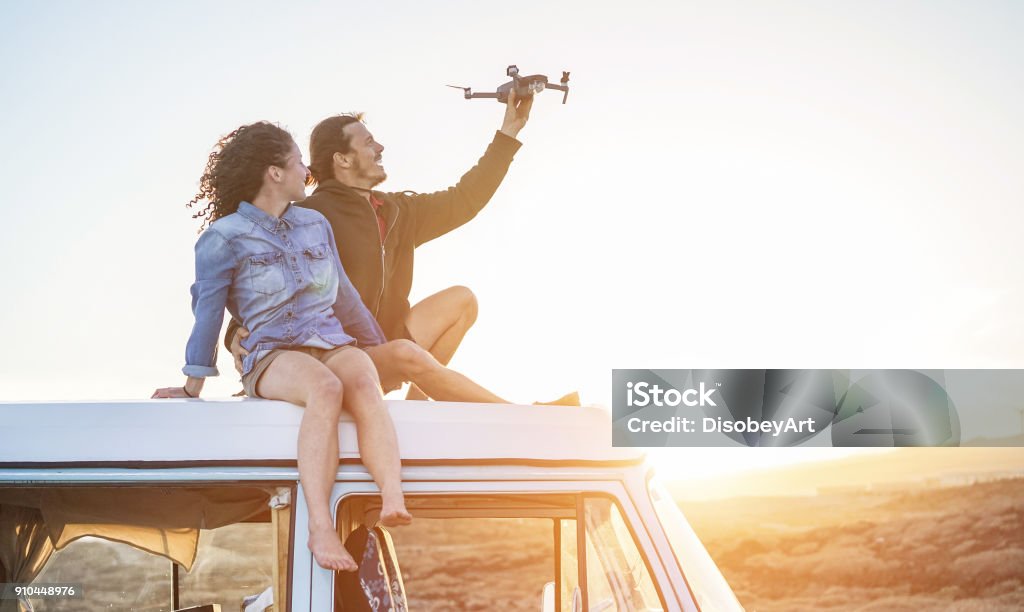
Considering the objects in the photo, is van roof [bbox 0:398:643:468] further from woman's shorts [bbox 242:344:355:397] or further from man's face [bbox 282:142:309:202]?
man's face [bbox 282:142:309:202]

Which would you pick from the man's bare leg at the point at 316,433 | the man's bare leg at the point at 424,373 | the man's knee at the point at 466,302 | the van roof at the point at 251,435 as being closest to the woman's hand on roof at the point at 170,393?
the van roof at the point at 251,435

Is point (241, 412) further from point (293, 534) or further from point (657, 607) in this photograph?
point (657, 607)

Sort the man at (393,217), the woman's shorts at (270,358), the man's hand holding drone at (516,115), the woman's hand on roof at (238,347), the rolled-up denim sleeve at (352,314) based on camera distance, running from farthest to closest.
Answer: the man's hand holding drone at (516,115) → the man at (393,217) → the rolled-up denim sleeve at (352,314) → the woman's hand on roof at (238,347) → the woman's shorts at (270,358)

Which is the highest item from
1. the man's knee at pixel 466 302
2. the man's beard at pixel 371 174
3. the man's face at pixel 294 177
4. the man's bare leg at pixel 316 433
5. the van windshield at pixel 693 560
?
the man's beard at pixel 371 174

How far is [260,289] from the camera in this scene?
373 cm

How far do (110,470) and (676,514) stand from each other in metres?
1.92

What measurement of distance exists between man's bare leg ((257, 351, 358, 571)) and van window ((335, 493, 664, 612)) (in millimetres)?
108

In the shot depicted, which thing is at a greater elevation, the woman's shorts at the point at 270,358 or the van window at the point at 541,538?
the woman's shorts at the point at 270,358

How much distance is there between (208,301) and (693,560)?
76.6 inches

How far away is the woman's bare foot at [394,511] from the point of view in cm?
314

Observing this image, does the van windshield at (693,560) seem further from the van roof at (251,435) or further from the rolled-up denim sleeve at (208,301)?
the rolled-up denim sleeve at (208,301)

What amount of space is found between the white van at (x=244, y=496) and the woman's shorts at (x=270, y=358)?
19 cm

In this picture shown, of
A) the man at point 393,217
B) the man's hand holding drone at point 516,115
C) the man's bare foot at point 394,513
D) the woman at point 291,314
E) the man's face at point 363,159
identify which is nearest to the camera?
the man's bare foot at point 394,513

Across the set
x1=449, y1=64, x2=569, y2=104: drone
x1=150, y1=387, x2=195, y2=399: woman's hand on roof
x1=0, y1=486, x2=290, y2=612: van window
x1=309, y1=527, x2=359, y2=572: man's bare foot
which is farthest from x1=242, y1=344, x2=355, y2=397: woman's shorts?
x1=449, y1=64, x2=569, y2=104: drone
